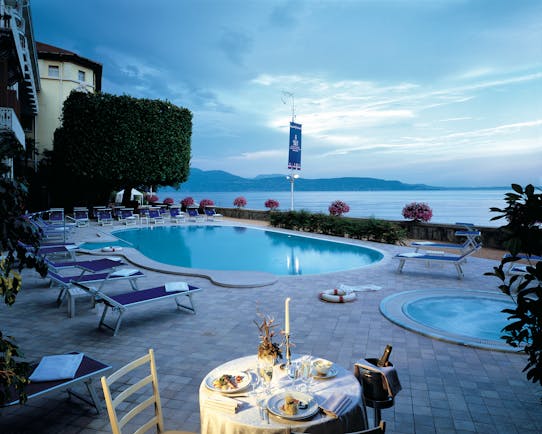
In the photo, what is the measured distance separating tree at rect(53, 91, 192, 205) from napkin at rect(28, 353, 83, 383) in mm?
23674

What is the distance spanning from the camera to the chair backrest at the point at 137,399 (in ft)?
8.48

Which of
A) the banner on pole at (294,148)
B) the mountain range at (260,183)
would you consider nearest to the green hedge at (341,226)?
the banner on pole at (294,148)

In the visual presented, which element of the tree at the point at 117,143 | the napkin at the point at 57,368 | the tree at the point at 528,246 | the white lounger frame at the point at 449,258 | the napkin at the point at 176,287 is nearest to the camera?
the tree at the point at 528,246

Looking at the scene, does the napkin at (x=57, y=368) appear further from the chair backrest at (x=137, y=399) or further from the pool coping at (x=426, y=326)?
the pool coping at (x=426, y=326)

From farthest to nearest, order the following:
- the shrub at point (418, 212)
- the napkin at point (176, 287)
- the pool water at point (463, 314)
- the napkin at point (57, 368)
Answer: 1. the shrub at point (418, 212)
2. the napkin at point (176, 287)
3. the pool water at point (463, 314)
4. the napkin at point (57, 368)

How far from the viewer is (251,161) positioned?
67.9m

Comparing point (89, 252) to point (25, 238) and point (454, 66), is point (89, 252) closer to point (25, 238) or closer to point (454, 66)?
point (25, 238)

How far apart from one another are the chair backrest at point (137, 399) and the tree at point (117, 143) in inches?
926

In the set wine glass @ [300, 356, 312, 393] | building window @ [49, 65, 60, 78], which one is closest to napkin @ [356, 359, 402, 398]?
wine glass @ [300, 356, 312, 393]

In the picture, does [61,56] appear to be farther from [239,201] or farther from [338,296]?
[338,296]

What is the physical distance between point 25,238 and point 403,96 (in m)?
31.2

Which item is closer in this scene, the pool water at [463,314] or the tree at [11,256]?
the tree at [11,256]

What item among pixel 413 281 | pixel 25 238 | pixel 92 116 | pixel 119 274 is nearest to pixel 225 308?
pixel 119 274

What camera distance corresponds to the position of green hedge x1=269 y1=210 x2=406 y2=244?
1669 centimetres
